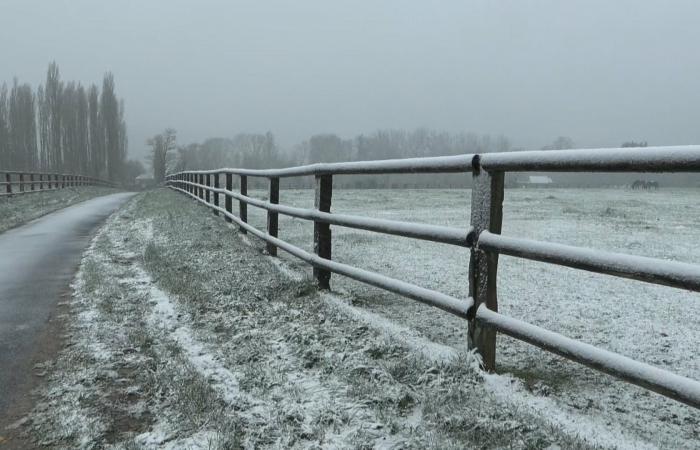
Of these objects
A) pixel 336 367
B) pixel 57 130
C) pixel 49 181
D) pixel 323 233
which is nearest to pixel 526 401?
pixel 336 367

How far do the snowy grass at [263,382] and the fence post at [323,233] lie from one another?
0.62 feet

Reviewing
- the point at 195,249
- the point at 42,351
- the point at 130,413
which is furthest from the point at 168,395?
the point at 195,249

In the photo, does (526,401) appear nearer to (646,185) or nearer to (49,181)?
(49,181)

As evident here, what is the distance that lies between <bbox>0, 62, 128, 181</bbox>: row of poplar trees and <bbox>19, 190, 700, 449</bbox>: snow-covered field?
61182 mm

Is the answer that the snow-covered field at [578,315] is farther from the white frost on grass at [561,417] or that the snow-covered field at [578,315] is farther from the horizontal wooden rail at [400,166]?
the horizontal wooden rail at [400,166]

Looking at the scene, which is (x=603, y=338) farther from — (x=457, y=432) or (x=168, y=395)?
(x=168, y=395)

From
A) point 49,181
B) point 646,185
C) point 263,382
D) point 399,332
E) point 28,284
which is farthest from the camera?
point 646,185

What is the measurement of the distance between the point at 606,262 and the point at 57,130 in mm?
66571

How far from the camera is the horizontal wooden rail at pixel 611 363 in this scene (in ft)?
6.28

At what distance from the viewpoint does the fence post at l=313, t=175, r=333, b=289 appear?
16.1 feet

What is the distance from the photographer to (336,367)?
3049 millimetres

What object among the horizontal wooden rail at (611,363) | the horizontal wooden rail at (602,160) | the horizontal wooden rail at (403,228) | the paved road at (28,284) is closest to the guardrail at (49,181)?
the paved road at (28,284)

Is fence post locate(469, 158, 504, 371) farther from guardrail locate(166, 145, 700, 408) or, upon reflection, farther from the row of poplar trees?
the row of poplar trees

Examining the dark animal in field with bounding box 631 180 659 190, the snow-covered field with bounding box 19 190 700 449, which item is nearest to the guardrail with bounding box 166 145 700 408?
the snow-covered field with bounding box 19 190 700 449
